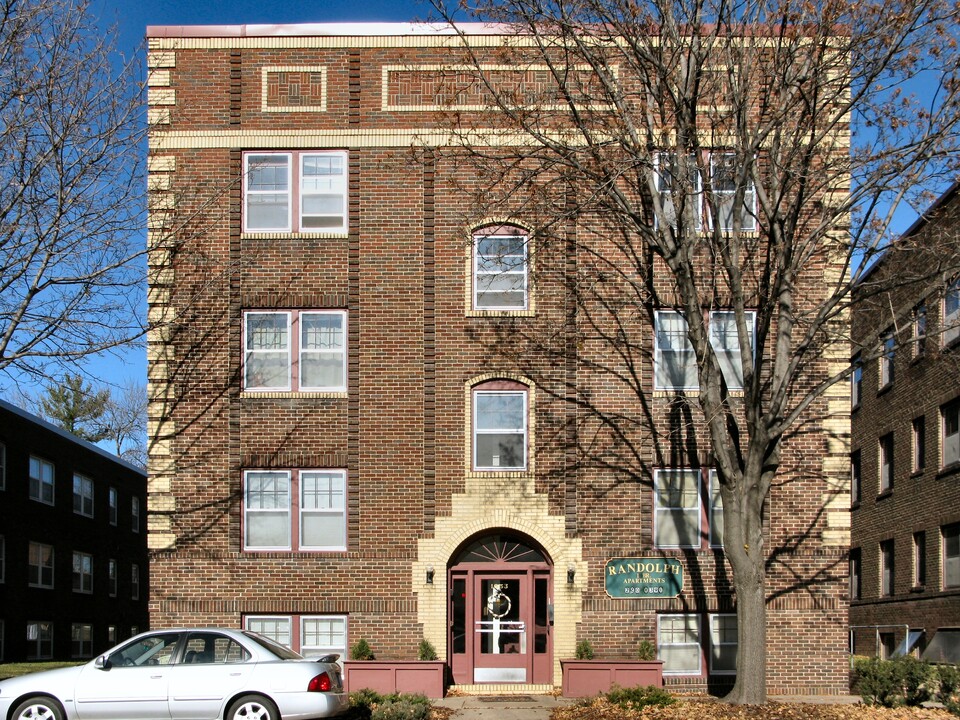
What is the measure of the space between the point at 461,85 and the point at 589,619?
1042 cm

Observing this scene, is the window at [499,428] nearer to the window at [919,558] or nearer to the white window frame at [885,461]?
the window at [919,558]

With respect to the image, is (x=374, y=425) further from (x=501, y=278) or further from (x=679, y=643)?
(x=679, y=643)

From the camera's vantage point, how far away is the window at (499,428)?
22.0 meters

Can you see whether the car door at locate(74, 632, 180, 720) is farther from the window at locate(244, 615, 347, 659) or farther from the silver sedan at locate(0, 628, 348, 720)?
the window at locate(244, 615, 347, 659)

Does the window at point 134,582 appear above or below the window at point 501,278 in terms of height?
below

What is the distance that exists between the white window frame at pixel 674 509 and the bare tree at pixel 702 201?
37 cm

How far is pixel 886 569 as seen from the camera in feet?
120

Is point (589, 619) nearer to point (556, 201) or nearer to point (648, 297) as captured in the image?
point (648, 297)

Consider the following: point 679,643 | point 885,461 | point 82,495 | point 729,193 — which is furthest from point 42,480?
point 885,461

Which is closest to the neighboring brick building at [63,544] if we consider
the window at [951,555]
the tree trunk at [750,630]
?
the tree trunk at [750,630]

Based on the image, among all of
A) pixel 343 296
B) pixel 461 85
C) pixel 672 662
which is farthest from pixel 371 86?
pixel 672 662

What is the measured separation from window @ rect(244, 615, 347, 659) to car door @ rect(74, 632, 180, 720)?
6.42 metres

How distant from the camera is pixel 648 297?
2203 centimetres

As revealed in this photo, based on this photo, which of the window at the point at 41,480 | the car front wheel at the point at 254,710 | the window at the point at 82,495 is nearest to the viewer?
the car front wheel at the point at 254,710
